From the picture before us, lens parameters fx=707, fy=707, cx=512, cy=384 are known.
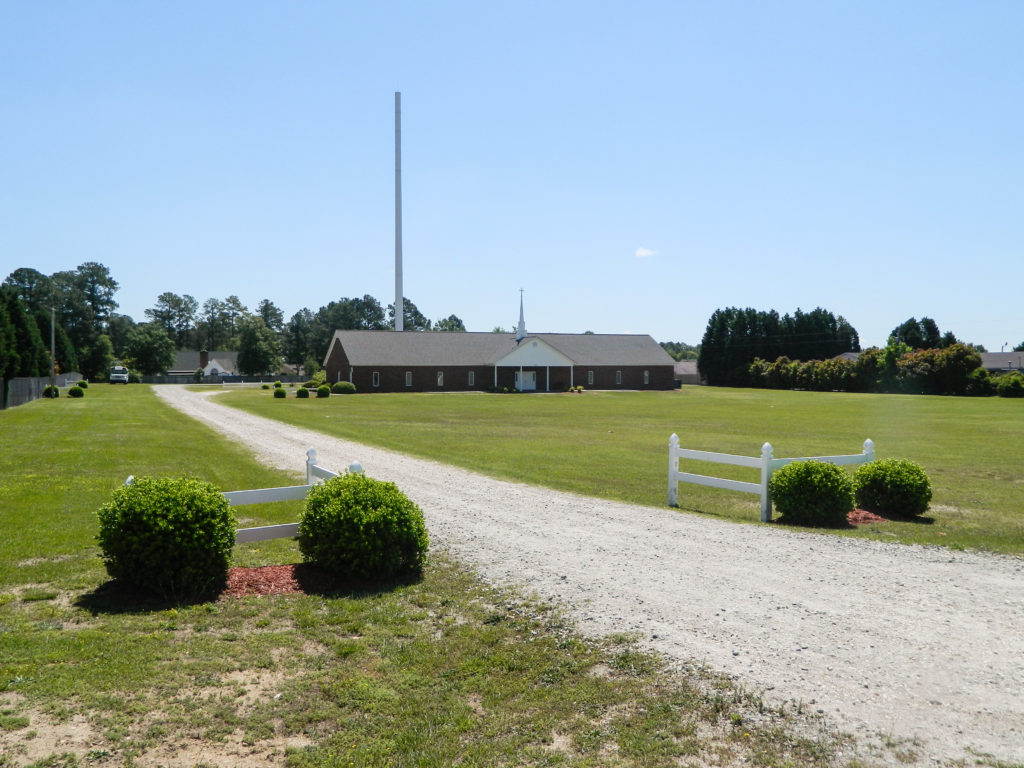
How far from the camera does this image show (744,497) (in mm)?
14344

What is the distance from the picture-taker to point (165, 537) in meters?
6.69

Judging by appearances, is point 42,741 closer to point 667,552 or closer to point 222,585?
point 222,585

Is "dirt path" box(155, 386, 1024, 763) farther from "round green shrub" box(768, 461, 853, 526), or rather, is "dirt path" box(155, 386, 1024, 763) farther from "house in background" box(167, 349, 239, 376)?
"house in background" box(167, 349, 239, 376)

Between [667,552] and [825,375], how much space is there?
75937mm

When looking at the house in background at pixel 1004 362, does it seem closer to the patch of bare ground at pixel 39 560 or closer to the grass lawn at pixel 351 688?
the grass lawn at pixel 351 688

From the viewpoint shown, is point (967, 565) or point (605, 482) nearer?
point (967, 565)

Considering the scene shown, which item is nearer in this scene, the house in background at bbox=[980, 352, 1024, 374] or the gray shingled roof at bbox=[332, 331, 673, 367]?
the gray shingled roof at bbox=[332, 331, 673, 367]

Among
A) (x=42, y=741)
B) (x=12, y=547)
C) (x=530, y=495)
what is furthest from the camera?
(x=530, y=495)

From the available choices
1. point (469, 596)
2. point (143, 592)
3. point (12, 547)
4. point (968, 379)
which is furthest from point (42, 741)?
point (968, 379)

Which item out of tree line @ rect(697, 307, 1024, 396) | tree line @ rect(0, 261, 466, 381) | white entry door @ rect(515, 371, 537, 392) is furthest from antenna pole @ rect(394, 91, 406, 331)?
tree line @ rect(697, 307, 1024, 396)

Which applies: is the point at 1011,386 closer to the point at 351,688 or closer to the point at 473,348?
the point at 473,348

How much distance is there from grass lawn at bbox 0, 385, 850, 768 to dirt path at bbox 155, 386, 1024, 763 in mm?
476

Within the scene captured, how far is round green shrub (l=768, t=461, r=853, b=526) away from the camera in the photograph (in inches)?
442

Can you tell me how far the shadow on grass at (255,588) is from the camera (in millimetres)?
6719
